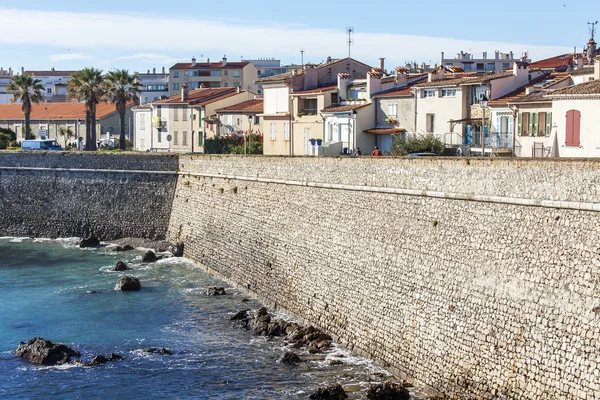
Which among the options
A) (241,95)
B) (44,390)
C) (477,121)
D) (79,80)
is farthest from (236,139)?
(44,390)

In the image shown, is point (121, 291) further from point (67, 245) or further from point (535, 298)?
point (535, 298)

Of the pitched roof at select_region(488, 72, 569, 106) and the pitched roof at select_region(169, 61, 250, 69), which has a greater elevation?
the pitched roof at select_region(169, 61, 250, 69)

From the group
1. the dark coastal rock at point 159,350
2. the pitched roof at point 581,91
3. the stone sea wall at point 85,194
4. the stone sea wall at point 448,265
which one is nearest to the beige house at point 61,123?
the stone sea wall at point 85,194

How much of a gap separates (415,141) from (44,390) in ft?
75.5

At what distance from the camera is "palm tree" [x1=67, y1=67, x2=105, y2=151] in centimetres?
7069

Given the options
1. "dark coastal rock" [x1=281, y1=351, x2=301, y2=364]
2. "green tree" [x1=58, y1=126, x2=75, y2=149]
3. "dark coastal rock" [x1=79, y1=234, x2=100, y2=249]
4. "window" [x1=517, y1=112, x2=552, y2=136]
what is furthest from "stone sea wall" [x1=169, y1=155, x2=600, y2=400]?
"green tree" [x1=58, y1=126, x2=75, y2=149]

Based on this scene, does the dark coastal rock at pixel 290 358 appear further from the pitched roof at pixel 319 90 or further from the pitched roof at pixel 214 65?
the pitched roof at pixel 214 65

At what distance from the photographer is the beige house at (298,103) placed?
186 feet

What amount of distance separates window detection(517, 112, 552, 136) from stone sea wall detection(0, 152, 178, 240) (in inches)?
765

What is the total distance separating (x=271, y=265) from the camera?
36188 mm

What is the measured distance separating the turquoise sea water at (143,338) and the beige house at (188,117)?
26514 mm

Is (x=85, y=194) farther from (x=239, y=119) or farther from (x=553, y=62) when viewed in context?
(x=553, y=62)

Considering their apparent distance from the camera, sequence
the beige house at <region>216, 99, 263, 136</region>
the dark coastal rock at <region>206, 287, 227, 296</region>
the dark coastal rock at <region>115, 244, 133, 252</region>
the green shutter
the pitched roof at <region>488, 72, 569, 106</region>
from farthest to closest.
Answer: the beige house at <region>216, 99, 263, 136</region> → the dark coastal rock at <region>115, 244, 133, 252</region> → the pitched roof at <region>488, 72, 569, 106</region> → the dark coastal rock at <region>206, 287, 227, 296</region> → the green shutter

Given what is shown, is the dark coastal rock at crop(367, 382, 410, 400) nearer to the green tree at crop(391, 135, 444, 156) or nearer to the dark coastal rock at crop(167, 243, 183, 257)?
the green tree at crop(391, 135, 444, 156)
